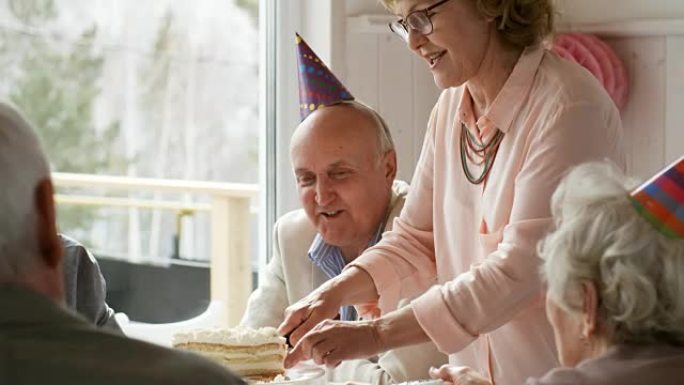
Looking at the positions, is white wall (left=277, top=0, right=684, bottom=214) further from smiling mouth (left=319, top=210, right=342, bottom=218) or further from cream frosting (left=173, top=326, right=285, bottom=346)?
cream frosting (left=173, top=326, right=285, bottom=346)

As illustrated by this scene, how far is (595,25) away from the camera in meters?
3.45

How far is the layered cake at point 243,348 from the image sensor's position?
228 centimetres

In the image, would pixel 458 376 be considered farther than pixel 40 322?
Yes

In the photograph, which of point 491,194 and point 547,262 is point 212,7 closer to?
point 491,194

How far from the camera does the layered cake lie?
2281mm

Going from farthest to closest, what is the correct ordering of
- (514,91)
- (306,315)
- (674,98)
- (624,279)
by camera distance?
(674,98)
(306,315)
(514,91)
(624,279)

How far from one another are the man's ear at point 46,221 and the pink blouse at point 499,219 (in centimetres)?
103

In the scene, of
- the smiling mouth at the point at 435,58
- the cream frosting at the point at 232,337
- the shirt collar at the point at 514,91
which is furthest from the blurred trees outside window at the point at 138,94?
the shirt collar at the point at 514,91

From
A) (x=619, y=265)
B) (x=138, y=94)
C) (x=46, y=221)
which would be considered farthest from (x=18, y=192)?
(x=138, y=94)

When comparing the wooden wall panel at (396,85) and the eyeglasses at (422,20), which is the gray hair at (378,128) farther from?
the wooden wall panel at (396,85)

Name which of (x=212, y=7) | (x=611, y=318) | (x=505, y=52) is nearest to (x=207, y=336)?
(x=505, y=52)

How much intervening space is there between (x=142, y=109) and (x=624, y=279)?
2.01m

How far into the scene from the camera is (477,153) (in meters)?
2.34

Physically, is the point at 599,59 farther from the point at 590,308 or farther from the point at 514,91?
the point at 590,308
